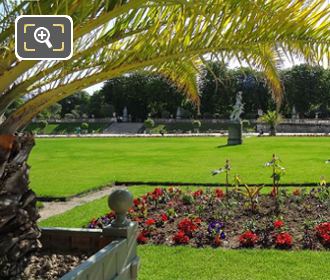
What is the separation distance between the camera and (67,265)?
451cm

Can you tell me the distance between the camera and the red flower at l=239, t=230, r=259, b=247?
20.7 feet

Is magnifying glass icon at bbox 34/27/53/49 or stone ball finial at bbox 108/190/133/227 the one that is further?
stone ball finial at bbox 108/190/133/227

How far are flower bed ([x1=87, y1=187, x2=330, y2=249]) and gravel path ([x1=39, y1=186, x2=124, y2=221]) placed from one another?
5.46 feet

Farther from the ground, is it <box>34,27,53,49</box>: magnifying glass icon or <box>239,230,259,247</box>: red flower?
<box>34,27,53,49</box>: magnifying glass icon

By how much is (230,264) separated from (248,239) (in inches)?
28.8

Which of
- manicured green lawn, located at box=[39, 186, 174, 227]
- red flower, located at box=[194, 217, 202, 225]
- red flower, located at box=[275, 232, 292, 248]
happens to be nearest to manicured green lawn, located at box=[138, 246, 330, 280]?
red flower, located at box=[275, 232, 292, 248]

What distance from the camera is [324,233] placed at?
6398 mm

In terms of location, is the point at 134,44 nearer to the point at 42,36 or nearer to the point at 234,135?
the point at 42,36

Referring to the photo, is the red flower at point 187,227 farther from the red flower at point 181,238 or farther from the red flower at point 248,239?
the red flower at point 248,239

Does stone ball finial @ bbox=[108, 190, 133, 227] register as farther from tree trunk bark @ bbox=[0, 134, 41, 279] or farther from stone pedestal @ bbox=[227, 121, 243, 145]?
stone pedestal @ bbox=[227, 121, 243, 145]

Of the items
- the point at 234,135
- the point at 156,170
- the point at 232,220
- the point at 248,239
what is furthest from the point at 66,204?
the point at 234,135

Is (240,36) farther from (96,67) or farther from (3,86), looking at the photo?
(3,86)

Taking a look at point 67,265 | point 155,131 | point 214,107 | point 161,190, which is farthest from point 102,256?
point 214,107

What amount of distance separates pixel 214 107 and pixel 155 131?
1244 cm
